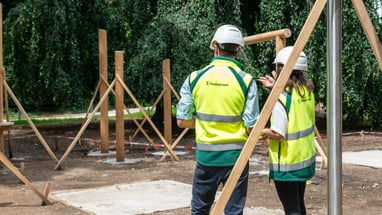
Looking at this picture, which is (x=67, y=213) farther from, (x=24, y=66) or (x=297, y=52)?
(x=24, y=66)

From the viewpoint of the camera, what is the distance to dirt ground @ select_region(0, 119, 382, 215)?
648 cm

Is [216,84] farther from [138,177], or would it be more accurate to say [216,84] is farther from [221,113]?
[138,177]

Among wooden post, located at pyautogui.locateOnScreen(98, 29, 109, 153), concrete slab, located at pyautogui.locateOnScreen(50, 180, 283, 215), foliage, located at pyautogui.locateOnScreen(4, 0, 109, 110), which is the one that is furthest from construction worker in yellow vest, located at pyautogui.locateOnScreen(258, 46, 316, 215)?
foliage, located at pyautogui.locateOnScreen(4, 0, 109, 110)

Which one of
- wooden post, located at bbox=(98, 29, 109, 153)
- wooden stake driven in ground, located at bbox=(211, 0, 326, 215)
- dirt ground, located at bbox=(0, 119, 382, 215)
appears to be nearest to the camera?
wooden stake driven in ground, located at bbox=(211, 0, 326, 215)

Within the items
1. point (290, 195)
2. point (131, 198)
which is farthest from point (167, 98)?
point (290, 195)

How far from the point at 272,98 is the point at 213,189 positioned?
1158mm

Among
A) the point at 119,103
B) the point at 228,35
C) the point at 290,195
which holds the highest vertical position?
the point at 228,35

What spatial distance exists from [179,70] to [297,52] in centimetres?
1103

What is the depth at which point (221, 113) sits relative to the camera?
3.70 metres

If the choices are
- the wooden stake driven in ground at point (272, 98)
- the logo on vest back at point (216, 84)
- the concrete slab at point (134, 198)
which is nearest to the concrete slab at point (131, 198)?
the concrete slab at point (134, 198)

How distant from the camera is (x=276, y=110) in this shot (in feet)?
12.5

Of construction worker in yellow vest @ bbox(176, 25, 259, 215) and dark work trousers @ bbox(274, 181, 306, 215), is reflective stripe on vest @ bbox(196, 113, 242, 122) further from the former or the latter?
dark work trousers @ bbox(274, 181, 306, 215)

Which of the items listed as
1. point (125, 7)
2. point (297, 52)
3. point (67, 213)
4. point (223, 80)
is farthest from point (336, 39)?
point (125, 7)

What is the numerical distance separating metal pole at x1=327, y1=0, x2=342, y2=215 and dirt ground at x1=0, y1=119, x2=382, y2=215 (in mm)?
3752
